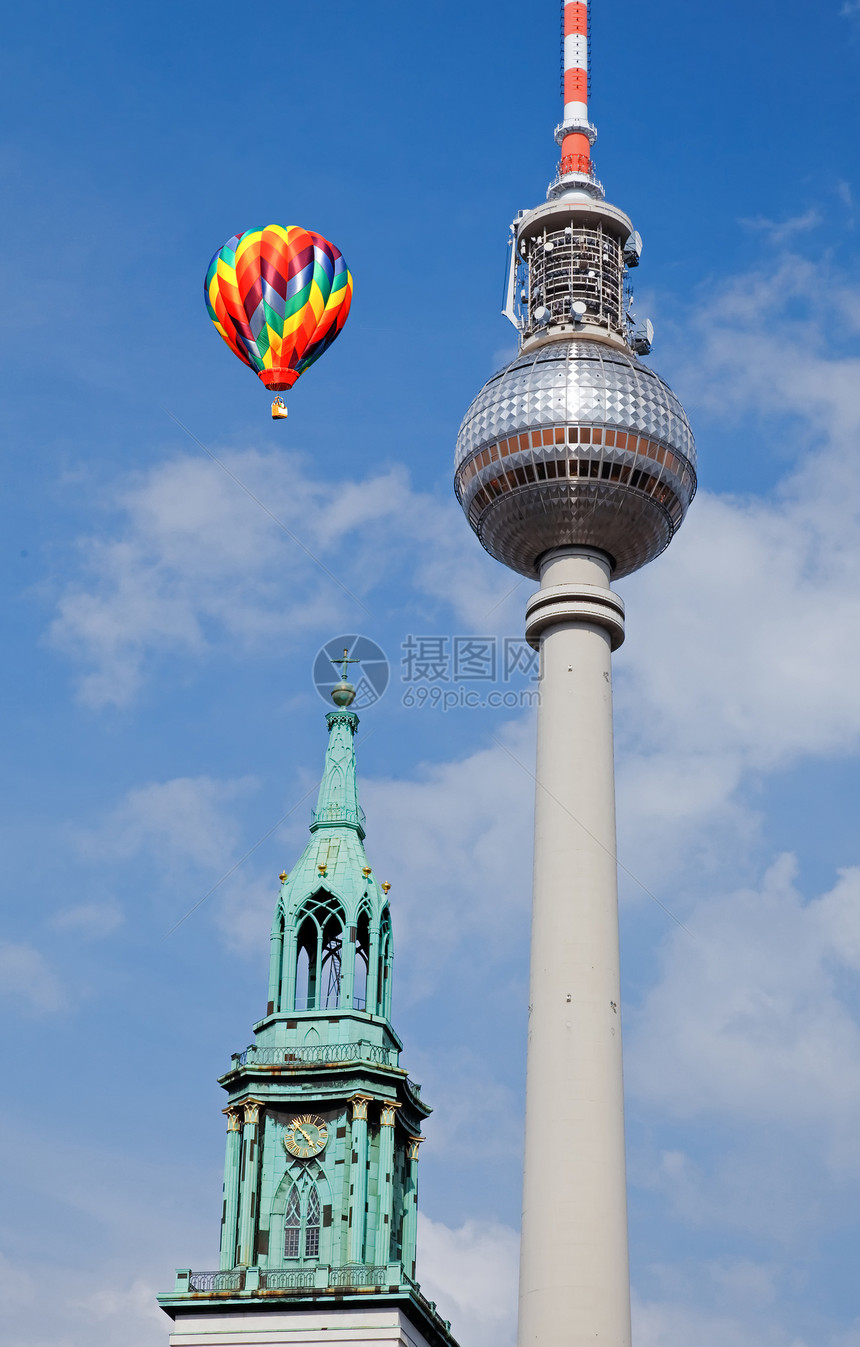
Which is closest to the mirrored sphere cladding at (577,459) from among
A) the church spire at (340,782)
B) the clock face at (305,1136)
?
the church spire at (340,782)

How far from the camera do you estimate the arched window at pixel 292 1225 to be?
4537 inches

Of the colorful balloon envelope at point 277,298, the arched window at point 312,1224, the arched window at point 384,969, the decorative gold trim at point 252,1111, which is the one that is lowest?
the arched window at point 312,1224

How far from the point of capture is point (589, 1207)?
9569 cm

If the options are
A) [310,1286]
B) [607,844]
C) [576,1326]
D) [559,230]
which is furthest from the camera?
[559,230]

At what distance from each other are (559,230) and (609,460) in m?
19.9

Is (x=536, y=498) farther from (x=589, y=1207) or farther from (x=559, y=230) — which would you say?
(x=589, y=1207)

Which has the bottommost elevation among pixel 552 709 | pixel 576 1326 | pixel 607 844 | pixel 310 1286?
pixel 576 1326

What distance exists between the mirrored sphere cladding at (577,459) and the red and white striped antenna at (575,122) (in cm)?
1498

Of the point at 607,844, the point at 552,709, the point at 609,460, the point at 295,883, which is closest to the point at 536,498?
the point at 609,460

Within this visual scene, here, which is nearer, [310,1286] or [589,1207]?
[589,1207]

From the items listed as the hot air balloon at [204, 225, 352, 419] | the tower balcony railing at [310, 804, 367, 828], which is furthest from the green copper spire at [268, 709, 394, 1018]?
the hot air balloon at [204, 225, 352, 419]

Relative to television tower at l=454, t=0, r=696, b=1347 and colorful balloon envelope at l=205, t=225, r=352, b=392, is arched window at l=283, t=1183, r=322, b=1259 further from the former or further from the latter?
colorful balloon envelope at l=205, t=225, r=352, b=392

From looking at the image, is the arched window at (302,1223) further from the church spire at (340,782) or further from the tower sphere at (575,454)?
the tower sphere at (575,454)

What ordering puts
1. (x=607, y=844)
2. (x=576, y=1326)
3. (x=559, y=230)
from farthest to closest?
(x=559, y=230) → (x=607, y=844) → (x=576, y=1326)
